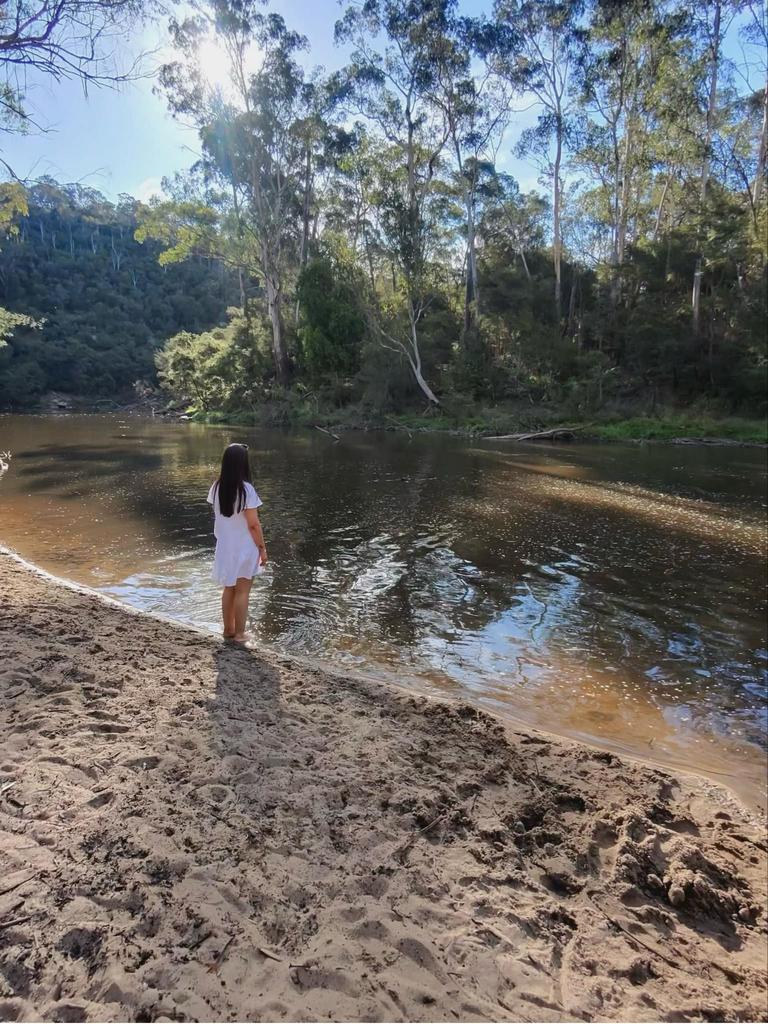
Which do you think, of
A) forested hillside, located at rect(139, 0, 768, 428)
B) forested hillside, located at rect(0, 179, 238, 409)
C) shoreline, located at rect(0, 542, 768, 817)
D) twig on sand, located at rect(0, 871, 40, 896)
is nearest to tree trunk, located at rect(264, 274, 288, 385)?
forested hillside, located at rect(139, 0, 768, 428)

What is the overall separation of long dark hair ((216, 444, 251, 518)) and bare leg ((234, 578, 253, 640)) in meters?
0.76

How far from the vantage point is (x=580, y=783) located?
3.58 metres

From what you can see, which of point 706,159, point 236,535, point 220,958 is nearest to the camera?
point 220,958

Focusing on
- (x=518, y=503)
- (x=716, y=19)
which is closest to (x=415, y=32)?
(x=716, y=19)

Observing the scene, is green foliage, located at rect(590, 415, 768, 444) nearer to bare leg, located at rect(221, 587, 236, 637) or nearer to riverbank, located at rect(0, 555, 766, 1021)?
bare leg, located at rect(221, 587, 236, 637)

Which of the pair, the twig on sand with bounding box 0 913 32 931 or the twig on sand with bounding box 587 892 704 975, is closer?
the twig on sand with bounding box 0 913 32 931

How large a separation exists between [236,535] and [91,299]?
289 feet

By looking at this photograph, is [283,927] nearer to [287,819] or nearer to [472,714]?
[287,819]

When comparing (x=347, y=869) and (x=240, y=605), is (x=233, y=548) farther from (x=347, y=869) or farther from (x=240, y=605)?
(x=347, y=869)

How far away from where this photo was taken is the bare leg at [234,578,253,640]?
5730 mm

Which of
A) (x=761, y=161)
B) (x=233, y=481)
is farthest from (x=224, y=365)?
(x=233, y=481)

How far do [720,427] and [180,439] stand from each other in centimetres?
2491

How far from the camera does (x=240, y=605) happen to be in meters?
5.82

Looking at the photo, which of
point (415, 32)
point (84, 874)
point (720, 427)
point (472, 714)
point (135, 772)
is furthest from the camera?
point (415, 32)
